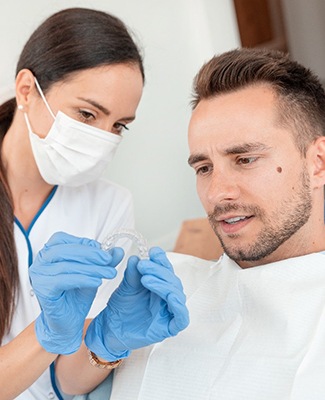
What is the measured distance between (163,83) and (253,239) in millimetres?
1026

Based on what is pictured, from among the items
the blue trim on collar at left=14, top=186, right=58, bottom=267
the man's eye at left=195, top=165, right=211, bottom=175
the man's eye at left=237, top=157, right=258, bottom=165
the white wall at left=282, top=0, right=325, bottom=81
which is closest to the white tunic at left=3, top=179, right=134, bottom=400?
the blue trim on collar at left=14, top=186, right=58, bottom=267

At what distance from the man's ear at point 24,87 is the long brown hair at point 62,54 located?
17 mm

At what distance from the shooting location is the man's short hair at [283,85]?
138 cm

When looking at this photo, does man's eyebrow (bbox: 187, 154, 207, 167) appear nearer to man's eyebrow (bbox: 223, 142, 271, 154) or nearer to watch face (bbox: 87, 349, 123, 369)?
man's eyebrow (bbox: 223, 142, 271, 154)

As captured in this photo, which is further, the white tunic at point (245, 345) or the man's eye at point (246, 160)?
the man's eye at point (246, 160)

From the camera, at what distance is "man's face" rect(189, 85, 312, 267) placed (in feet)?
4.34

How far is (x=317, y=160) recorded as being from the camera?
4.59ft

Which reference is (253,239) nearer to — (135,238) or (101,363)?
(135,238)

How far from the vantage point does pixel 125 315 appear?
4.30 ft

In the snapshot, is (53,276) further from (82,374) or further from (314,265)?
(314,265)

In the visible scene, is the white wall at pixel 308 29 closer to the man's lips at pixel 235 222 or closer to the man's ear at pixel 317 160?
the man's ear at pixel 317 160

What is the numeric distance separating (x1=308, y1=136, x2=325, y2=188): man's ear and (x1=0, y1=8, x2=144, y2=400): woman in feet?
1.49

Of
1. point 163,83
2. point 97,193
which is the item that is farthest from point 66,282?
point 163,83

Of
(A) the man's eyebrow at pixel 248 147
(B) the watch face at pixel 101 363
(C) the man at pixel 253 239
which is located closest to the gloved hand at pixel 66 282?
(B) the watch face at pixel 101 363
